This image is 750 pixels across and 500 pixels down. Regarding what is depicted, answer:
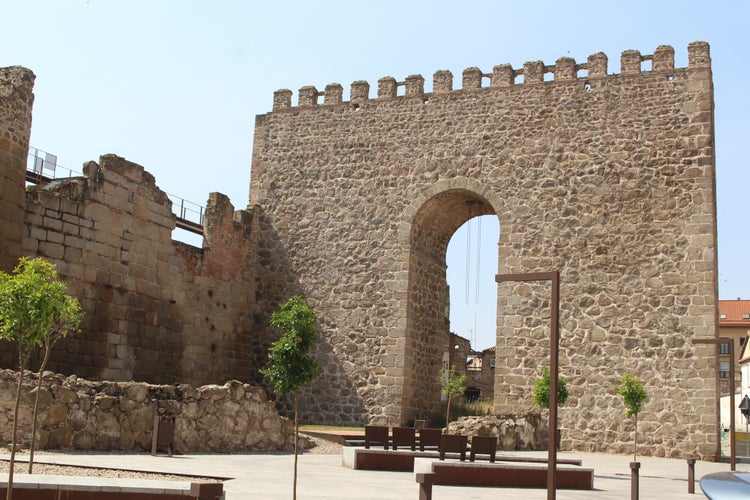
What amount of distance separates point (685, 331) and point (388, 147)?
8843 mm

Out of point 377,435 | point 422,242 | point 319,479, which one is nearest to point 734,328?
point 422,242

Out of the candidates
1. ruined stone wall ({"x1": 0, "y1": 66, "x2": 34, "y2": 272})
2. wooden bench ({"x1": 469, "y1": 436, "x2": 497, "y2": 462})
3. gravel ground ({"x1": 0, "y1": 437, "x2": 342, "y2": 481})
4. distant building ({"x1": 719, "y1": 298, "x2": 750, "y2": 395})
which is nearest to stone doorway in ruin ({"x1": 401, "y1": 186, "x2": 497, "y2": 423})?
wooden bench ({"x1": 469, "y1": 436, "x2": 497, "y2": 462})

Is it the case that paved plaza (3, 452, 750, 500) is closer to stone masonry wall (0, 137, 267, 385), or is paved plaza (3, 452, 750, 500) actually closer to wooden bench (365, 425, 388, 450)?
wooden bench (365, 425, 388, 450)

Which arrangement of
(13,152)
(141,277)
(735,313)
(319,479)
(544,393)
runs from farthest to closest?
(735,313) → (141,277) → (544,393) → (13,152) → (319,479)

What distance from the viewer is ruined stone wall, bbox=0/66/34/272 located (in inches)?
647

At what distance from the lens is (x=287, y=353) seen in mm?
10547

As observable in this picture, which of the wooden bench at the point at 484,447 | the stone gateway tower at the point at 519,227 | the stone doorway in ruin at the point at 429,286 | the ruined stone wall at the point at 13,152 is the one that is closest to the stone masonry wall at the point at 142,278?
the ruined stone wall at the point at 13,152

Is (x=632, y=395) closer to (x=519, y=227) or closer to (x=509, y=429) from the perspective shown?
(x=509, y=429)

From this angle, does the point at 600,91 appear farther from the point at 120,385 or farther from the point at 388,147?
the point at 120,385

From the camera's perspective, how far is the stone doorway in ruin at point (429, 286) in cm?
2167

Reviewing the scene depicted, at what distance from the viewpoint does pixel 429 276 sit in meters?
23.1

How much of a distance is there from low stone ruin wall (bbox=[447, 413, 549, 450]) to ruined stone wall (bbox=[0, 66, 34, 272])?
384 inches

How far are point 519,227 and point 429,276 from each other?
333 cm

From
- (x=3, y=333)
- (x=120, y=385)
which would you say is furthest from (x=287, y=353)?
(x=120, y=385)
